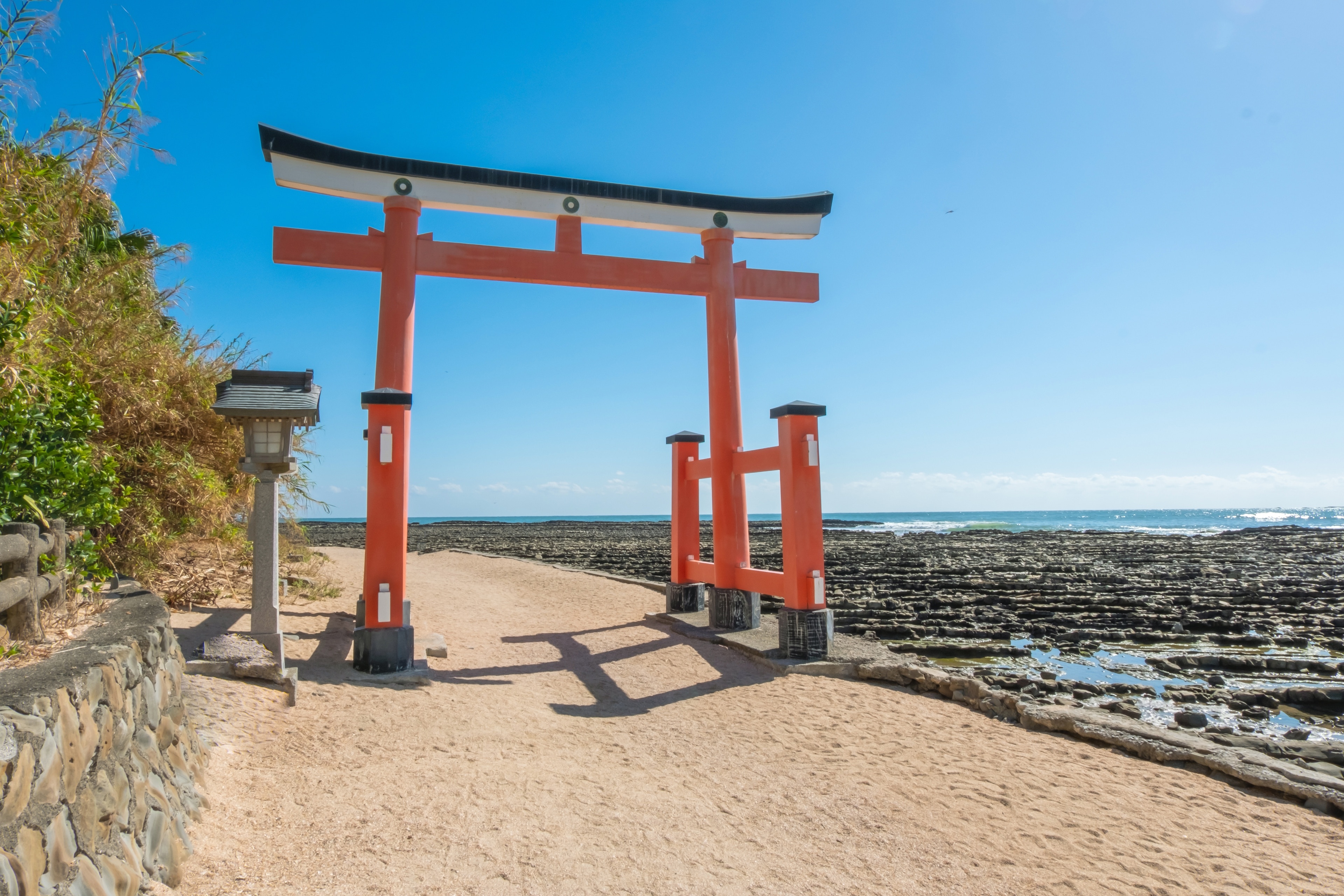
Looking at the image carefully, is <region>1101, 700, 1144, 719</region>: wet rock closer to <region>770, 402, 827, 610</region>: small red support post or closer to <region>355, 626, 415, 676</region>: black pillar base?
<region>770, 402, 827, 610</region>: small red support post

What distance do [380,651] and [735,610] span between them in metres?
4.36

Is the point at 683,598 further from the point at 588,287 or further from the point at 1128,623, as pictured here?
the point at 1128,623

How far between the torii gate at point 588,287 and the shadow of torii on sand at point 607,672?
609 millimetres

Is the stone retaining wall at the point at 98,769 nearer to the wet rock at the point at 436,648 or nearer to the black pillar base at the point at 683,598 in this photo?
the wet rock at the point at 436,648

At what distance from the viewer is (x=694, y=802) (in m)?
4.27

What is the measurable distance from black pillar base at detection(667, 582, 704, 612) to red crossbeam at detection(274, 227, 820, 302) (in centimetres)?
427

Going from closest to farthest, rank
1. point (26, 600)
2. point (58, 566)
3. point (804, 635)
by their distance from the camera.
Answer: point (26, 600) < point (58, 566) < point (804, 635)

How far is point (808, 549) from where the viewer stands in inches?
297

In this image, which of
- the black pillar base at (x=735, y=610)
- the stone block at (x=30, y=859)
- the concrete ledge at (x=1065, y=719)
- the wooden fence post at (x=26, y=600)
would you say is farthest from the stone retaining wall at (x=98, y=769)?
the black pillar base at (x=735, y=610)

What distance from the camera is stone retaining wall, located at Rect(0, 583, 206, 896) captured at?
81.8 inches

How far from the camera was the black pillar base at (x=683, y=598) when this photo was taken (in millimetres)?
10391

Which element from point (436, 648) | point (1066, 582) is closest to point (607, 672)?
point (436, 648)

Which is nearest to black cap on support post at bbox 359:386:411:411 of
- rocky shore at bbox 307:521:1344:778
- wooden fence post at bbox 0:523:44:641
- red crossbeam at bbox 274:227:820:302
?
red crossbeam at bbox 274:227:820:302

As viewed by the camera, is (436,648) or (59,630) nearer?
(59,630)
